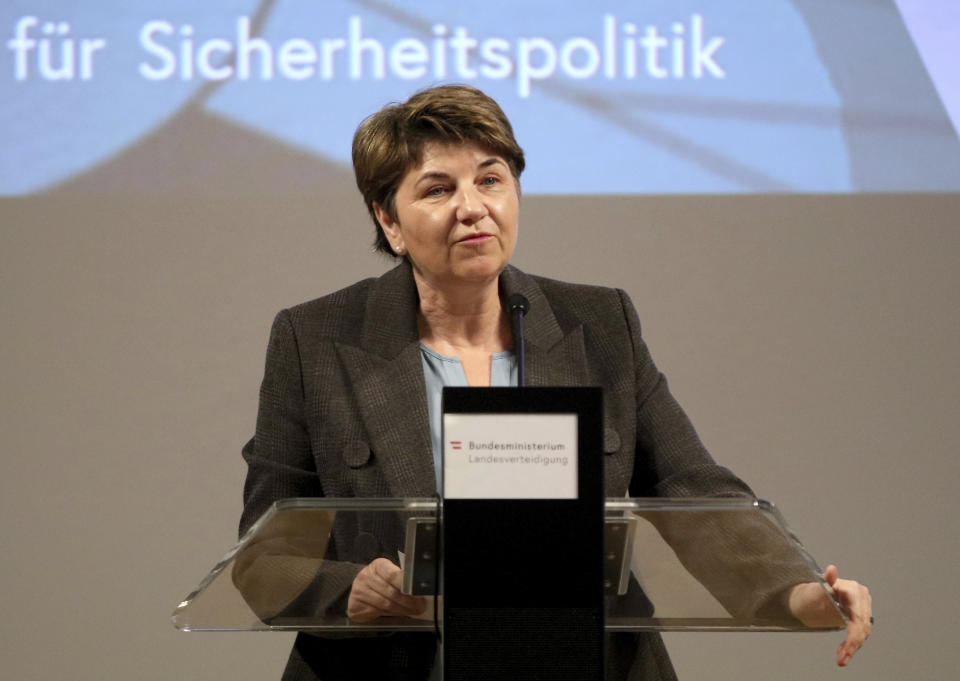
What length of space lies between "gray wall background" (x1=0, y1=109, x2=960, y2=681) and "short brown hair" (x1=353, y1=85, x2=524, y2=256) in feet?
4.08

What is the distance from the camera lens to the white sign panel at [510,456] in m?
Result: 1.26

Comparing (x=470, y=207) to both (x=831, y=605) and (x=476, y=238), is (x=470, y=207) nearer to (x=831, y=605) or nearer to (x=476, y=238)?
(x=476, y=238)

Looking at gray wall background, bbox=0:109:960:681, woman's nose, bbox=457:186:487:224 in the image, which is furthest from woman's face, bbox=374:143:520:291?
gray wall background, bbox=0:109:960:681

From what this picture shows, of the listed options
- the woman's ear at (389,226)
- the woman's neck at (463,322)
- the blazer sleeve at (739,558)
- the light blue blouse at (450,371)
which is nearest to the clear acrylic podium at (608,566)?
the blazer sleeve at (739,558)

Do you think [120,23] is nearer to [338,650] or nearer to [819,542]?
[338,650]

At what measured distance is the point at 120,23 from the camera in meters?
3.33

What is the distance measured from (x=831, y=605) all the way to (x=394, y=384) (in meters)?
0.85

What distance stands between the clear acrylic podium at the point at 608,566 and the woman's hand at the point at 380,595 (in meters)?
0.01

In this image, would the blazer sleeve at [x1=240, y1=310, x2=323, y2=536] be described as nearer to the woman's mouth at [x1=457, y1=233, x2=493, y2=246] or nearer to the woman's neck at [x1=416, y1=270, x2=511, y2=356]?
the woman's neck at [x1=416, y1=270, x2=511, y2=356]

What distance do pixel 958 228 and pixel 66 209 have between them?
247 cm

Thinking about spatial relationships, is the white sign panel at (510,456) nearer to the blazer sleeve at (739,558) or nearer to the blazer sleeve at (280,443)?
the blazer sleeve at (739,558)

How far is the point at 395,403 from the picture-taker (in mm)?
2006

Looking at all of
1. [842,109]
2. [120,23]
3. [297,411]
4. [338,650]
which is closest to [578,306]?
[297,411]

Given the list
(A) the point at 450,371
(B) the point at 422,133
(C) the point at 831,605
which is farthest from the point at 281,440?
(C) the point at 831,605
